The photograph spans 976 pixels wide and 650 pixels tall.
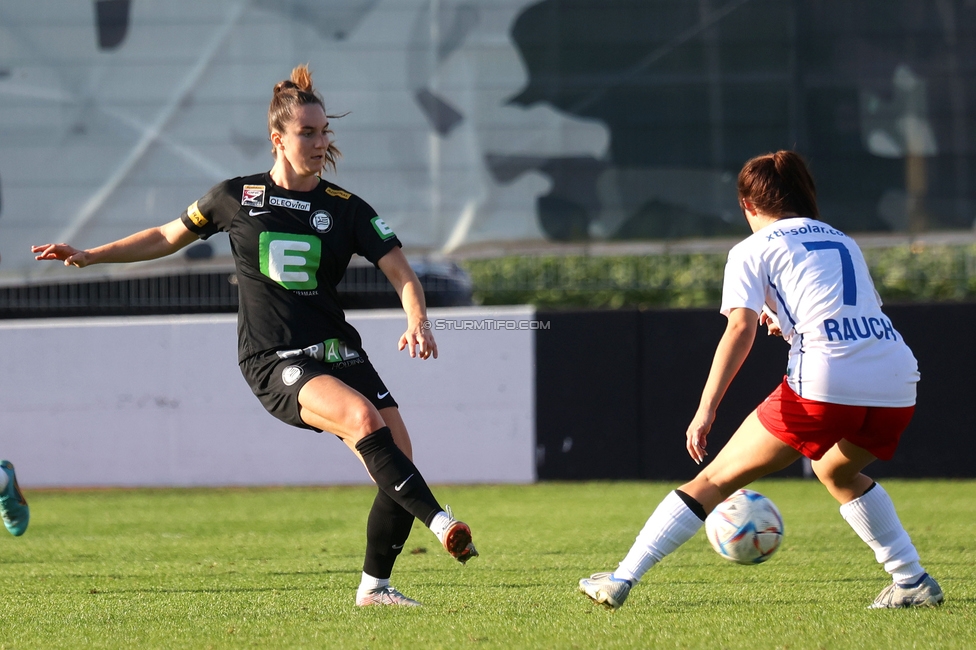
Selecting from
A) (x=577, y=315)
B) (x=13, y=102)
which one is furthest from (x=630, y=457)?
(x=13, y=102)

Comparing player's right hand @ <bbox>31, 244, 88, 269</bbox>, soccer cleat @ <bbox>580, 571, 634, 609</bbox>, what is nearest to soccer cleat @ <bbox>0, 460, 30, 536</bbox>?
player's right hand @ <bbox>31, 244, 88, 269</bbox>

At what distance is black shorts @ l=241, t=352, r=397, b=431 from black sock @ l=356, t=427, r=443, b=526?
25 centimetres

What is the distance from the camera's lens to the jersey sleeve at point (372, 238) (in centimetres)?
432

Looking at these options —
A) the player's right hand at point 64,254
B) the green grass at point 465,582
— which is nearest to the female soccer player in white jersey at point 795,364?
the green grass at point 465,582

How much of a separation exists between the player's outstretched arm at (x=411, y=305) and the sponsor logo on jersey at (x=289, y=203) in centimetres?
35

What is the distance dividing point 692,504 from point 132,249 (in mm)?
2382

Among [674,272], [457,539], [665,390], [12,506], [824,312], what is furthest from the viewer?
[665,390]

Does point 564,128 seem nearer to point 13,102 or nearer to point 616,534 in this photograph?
point 616,534

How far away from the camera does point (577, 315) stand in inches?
375

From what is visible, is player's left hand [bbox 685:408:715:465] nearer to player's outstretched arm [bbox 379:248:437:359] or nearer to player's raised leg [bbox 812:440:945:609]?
player's raised leg [bbox 812:440:945:609]

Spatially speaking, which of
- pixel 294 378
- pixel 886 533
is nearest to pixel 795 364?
pixel 886 533

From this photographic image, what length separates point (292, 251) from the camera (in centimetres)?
425

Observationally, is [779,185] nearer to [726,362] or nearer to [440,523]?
[726,362]

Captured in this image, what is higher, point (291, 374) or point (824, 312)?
point (824, 312)
